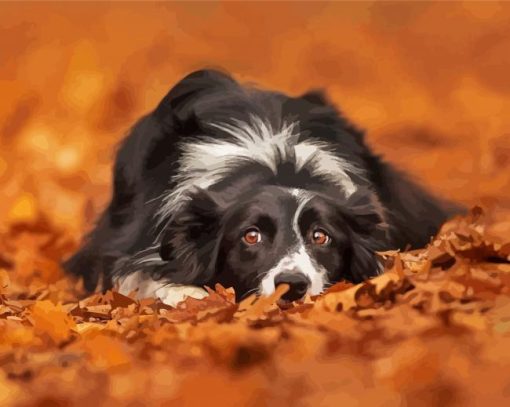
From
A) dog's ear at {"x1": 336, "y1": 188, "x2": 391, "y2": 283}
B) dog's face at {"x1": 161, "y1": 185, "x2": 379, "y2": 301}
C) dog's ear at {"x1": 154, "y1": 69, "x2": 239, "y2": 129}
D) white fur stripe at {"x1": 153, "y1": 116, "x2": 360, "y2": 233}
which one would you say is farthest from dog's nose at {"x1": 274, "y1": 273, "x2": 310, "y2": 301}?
dog's ear at {"x1": 154, "y1": 69, "x2": 239, "y2": 129}

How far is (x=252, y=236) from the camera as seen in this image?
2322 mm

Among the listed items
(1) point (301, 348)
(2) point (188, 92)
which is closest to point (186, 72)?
(2) point (188, 92)

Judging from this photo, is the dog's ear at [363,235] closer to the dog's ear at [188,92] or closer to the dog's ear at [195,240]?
the dog's ear at [195,240]

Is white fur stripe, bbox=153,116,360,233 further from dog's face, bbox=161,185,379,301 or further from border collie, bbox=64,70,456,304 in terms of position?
dog's face, bbox=161,185,379,301

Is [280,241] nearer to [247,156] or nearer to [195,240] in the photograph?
[195,240]

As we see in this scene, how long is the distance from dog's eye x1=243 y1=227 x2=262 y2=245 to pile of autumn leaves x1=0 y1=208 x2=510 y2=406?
0.34 meters

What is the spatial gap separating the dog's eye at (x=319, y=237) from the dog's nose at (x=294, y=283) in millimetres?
172

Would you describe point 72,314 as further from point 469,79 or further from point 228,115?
point 469,79

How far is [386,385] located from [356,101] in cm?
214

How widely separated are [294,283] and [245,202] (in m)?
0.32

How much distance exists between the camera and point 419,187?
3152 mm

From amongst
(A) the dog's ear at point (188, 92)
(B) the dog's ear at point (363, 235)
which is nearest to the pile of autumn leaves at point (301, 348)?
(B) the dog's ear at point (363, 235)

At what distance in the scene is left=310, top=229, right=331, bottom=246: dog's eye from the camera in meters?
2.33

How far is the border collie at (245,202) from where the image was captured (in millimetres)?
2324
